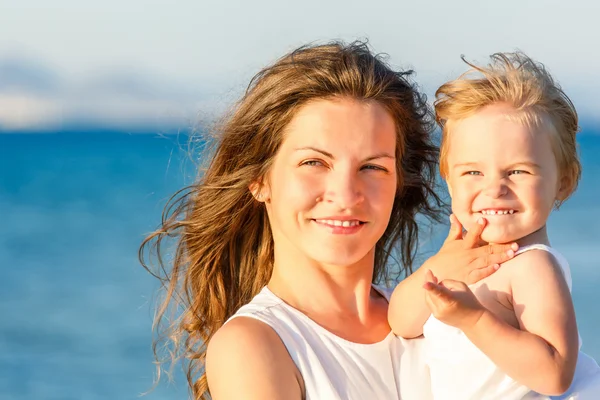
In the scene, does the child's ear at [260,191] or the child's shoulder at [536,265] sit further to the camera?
the child's ear at [260,191]

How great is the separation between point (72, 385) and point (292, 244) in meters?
8.69

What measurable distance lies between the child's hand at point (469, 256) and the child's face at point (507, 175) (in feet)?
0.10

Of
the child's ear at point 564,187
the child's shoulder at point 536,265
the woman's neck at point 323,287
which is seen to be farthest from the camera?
the woman's neck at point 323,287

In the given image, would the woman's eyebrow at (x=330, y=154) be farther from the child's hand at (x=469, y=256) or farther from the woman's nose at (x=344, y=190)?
the child's hand at (x=469, y=256)

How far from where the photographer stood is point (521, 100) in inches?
124

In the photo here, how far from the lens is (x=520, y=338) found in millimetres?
2896

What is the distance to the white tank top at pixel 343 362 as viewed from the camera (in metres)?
3.26

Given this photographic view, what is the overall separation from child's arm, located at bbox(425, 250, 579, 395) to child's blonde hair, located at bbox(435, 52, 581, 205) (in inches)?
17.7

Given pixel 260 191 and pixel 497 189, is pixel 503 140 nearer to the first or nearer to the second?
pixel 497 189

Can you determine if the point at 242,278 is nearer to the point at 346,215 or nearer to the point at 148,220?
the point at 346,215

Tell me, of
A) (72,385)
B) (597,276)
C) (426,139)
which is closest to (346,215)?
(426,139)

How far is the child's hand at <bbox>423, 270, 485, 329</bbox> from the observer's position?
2.85 m

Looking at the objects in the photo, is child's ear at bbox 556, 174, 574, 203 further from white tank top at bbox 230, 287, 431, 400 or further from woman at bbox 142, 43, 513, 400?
white tank top at bbox 230, 287, 431, 400

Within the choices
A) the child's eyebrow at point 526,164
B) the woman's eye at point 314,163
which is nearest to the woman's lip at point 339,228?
the woman's eye at point 314,163
